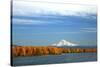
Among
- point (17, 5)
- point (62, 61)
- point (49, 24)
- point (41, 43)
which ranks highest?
point (17, 5)

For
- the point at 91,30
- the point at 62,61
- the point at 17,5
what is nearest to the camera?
the point at 17,5

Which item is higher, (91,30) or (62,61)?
(91,30)

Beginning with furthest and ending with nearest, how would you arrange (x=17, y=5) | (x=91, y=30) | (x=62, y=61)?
(x=91, y=30) → (x=62, y=61) → (x=17, y=5)

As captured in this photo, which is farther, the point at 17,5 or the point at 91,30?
the point at 91,30

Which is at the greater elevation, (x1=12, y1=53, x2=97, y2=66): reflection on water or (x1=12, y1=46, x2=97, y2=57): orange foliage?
(x1=12, y1=46, x2=97, y2=57): orange foliage

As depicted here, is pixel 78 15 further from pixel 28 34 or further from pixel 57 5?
pixel 28 34

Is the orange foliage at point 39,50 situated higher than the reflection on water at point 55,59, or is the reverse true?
the orange foliage at point 39,50

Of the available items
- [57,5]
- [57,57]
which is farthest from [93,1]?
[57,57]
